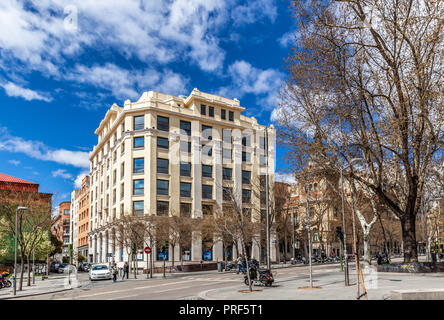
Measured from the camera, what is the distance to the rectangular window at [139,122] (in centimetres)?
5791

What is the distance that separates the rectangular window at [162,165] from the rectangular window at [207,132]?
727cm

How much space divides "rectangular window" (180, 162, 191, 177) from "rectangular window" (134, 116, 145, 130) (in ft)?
25.4

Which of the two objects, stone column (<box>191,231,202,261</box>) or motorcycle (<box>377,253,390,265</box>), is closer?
motorcycle (<box>377,253,390,265</box>)

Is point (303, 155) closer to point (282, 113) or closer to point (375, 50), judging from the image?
point (282, 113)

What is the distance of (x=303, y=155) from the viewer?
26531 millimetres

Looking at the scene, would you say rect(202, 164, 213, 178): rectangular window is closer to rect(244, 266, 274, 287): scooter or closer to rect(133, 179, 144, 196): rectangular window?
rect(133, 179, 144, 196): rectangular window

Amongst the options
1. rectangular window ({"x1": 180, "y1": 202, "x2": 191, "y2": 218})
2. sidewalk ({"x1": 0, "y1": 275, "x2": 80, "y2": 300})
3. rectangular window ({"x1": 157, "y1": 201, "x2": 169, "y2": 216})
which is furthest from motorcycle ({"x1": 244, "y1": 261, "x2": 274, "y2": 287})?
rectangular window ({"x1": 157, "y1": 201, "x2": 169, "y2": 216})

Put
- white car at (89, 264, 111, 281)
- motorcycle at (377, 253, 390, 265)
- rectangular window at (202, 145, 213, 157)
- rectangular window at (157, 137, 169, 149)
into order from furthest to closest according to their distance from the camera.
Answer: rectangular window at (202, 145, 213, 157) → rectangular window at (157, 137, 169, 149) → motorcycle at (377, 253, 390, 265) → white car at (89, 264, 111, 281)

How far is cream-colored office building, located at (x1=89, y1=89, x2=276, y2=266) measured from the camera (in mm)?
56344

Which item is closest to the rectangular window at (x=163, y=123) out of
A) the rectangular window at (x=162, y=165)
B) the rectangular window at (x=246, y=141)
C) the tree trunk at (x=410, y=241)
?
the rectangular window at (x=162, y=165)

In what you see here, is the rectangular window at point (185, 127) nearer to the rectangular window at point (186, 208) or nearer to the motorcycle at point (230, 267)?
the rectangular window at point (186, 208)

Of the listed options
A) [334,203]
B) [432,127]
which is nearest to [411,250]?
[432,127]

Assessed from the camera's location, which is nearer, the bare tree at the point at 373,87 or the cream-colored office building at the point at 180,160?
the bare tree at the point at 373,87
